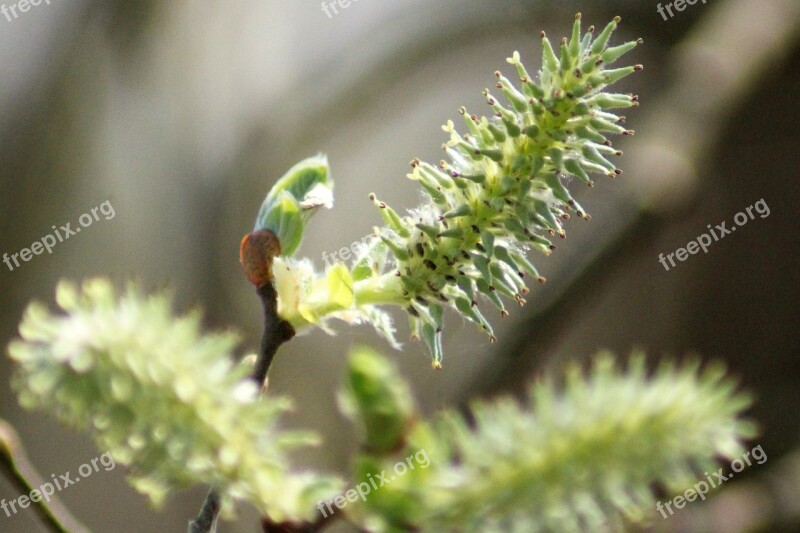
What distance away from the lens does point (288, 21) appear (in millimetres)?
3566

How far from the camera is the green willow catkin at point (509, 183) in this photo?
718mm

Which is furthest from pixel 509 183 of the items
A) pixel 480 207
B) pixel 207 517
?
pixel 207 517

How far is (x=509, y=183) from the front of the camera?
73cm

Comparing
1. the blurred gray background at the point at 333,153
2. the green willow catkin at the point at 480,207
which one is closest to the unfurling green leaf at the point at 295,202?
the green willow catkin at the point at 480,207

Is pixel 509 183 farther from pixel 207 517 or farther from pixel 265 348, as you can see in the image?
pixel 207 517

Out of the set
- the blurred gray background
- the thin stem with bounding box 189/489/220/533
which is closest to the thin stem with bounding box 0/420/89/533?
the thin stem with bounding box 189/489/220/533

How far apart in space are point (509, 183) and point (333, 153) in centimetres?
243

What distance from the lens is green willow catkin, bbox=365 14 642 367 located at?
0.72 m

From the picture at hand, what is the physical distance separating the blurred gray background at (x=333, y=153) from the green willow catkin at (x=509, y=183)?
4.52ft

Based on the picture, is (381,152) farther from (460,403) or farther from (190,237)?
(460,403)

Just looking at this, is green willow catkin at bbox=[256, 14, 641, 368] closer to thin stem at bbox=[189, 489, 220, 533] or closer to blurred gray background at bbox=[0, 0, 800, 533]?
thin stem at bbox=[189, 489, 220, 533]

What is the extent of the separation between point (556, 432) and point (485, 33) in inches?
93.6

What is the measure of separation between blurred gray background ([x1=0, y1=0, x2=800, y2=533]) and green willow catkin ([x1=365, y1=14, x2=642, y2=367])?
1.38 meters

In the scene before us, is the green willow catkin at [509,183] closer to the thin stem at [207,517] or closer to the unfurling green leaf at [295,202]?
the unfurling green leaf at [295,202]
